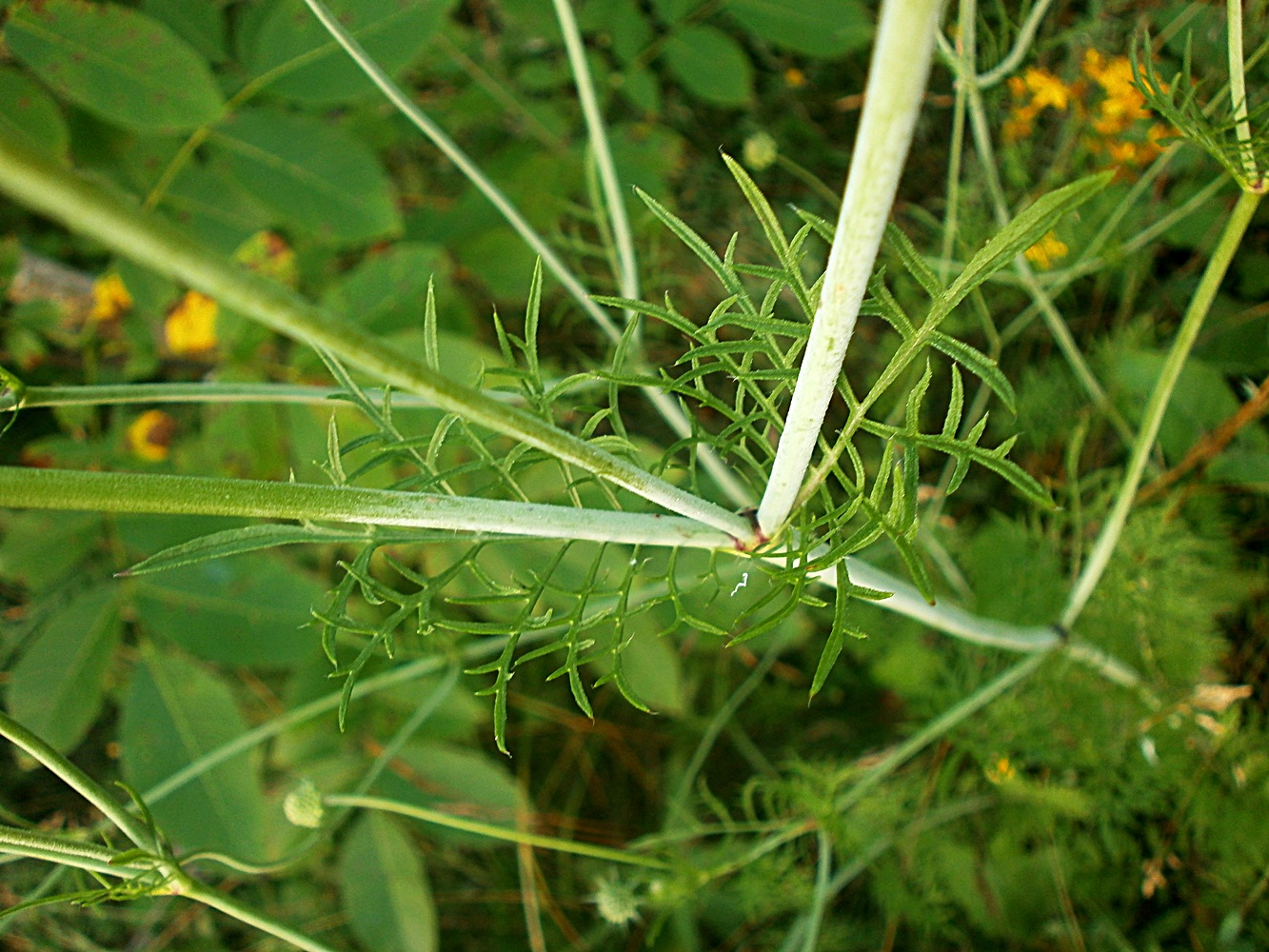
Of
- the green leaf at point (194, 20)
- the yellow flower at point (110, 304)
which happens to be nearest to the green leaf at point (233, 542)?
the green leaf at point (194, 20)

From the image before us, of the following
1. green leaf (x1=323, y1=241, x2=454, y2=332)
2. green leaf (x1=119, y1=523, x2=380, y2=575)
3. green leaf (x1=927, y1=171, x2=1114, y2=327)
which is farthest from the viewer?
green leaf (x1=323, y1=241, x2=454, y2=332)

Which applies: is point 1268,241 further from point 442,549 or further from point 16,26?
point 16,26

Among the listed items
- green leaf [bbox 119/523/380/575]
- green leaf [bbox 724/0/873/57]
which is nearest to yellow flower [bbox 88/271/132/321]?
green leaf [bbox 724/0/873/57]

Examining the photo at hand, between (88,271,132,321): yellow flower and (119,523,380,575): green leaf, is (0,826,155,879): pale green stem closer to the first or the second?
(119,523,380,575): green leaf

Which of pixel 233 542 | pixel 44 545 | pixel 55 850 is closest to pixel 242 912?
pixel 55 850

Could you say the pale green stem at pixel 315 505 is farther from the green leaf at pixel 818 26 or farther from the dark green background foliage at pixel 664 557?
the green leaf at pixel 818 26

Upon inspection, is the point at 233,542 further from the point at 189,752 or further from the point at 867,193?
the point at 189,752

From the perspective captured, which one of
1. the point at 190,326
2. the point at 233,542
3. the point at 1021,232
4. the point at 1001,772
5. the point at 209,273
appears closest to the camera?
the point at 209,273
